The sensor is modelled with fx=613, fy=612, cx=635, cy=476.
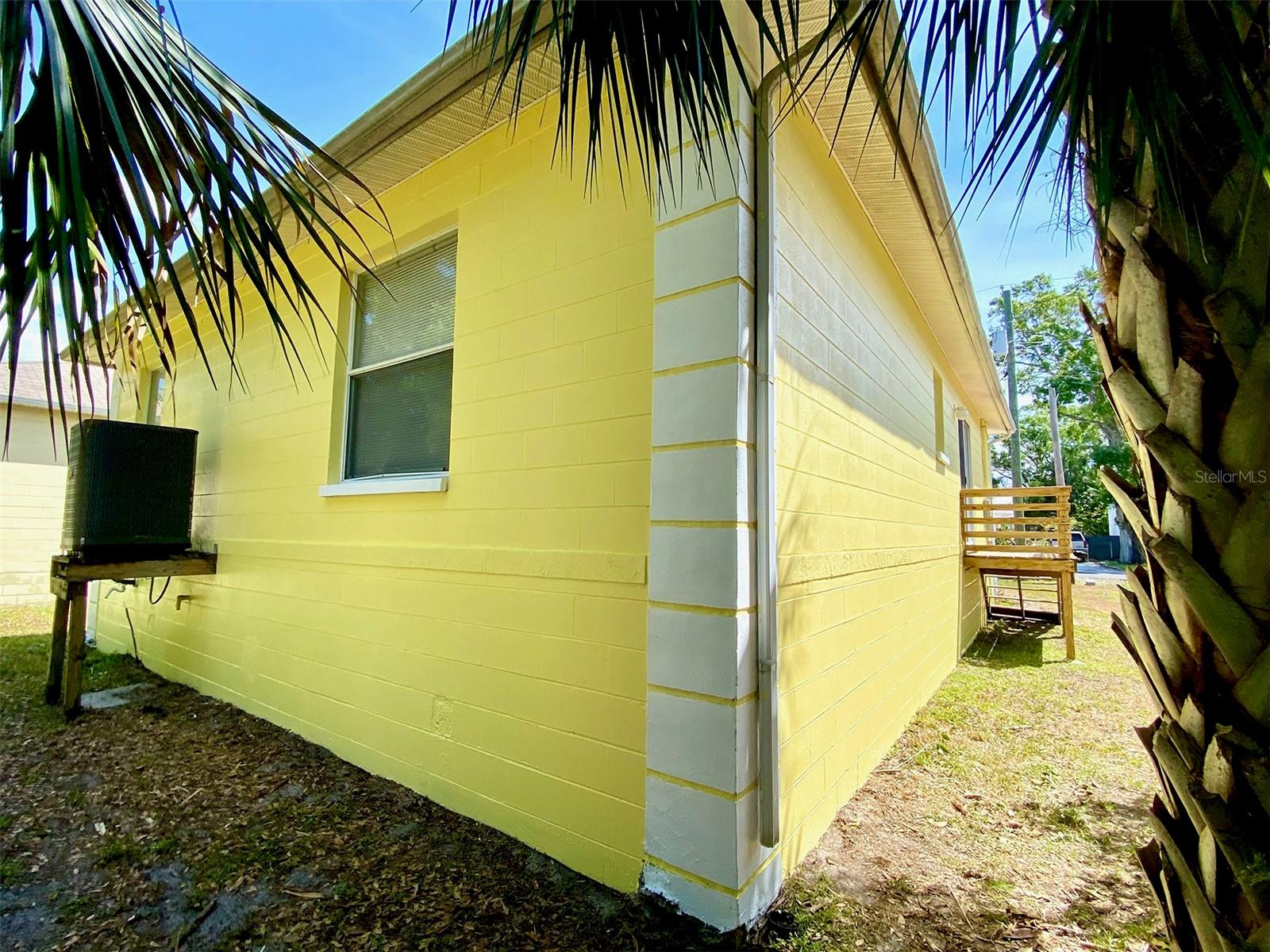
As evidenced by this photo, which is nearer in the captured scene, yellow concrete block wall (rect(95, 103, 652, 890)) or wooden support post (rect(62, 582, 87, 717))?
yellow concrete block wall (rect(95, 103, 652, 890))

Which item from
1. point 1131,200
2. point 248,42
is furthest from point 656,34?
point 248,42

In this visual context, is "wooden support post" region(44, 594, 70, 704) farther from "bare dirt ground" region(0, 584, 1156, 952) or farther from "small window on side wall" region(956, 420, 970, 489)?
"small window on side wall" region(956, 420, 970, 489)

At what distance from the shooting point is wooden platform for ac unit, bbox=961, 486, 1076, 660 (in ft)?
23.6

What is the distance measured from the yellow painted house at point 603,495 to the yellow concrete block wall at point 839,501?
3 centimetres

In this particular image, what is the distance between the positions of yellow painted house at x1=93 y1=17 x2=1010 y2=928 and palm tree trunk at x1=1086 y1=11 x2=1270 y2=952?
610 millimetres

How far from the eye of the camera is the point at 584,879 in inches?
98.6

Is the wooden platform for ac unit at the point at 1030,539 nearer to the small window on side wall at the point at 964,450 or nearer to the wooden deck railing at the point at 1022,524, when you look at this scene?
the wooden deck railing at the point at 1022,524

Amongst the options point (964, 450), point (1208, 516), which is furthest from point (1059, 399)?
point (1208, 516)

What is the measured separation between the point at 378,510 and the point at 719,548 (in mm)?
2306

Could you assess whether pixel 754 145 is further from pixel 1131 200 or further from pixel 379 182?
pixel 379 182

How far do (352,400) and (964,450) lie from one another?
902 cm

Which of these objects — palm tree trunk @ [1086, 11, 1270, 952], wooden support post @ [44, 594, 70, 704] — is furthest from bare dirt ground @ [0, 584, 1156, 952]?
palm tree trunk @ [1086, 11, 1270, 952]

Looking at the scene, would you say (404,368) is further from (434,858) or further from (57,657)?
(57,657)

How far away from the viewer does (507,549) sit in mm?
2908
